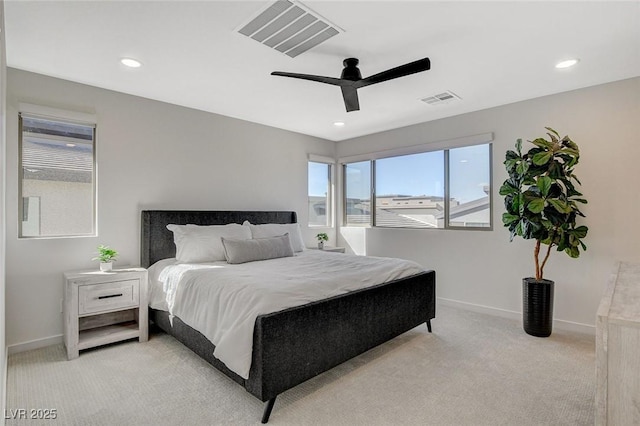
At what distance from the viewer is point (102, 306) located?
2914 mm

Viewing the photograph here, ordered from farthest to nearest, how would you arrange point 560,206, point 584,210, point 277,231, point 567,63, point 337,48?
1. point 277,231
2. point 584,210
3. point 560,206
4. point 567,63
5. point 337,48

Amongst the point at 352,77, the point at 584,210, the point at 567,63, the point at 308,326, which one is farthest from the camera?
the point at 584,210

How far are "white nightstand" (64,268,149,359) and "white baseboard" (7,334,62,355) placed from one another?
22 cm

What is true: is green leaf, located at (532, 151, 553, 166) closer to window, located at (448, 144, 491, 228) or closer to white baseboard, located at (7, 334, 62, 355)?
window, located at (448, 144, 491, 228)

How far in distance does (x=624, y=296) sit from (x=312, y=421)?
1.70 m

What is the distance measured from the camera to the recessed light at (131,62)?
274cm

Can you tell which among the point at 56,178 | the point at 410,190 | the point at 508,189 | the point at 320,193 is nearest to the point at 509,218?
the point at 508,189

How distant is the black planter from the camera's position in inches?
127

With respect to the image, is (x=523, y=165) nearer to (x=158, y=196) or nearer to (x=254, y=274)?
(x=254, y=274)

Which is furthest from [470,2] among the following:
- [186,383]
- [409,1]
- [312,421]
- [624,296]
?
[186,383]

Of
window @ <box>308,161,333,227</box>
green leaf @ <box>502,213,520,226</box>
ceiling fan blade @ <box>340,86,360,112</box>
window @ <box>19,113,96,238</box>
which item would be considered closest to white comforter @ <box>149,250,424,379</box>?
window @ <box>19,113,96,238</box>

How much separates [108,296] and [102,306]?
0.09m

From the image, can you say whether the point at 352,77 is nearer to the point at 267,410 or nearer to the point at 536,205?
the point at 536,205

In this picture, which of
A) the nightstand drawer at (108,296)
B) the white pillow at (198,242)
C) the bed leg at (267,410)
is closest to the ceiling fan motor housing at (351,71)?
the white pillow at (198,242)
